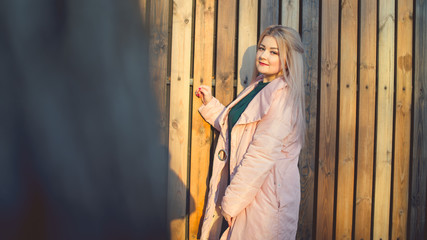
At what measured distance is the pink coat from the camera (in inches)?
72.6

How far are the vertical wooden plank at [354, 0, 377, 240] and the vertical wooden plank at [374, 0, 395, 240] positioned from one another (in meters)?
0.07

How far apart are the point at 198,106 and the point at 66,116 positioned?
103cm

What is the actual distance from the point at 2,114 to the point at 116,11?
816mm

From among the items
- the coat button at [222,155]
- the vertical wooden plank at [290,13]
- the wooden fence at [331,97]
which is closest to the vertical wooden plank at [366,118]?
the wooden fence at [331,97]

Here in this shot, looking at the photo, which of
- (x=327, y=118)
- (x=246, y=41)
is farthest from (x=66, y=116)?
(x=327, y=118)

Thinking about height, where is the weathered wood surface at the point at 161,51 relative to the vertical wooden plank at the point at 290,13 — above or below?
below

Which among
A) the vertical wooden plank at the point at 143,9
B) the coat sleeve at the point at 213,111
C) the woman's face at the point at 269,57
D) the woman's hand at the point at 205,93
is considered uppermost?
the vertical wooden plank at the point at 143,9

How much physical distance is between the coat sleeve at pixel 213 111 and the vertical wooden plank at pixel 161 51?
0.29 meters

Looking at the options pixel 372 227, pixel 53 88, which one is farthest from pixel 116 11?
pixel 372 227

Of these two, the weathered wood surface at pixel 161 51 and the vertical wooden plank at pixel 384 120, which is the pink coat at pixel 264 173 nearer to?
the weathered wood surface at pixel 161 51

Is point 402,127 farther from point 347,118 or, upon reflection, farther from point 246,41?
point 246,41

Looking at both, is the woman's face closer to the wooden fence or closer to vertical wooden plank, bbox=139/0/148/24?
the wooden fence

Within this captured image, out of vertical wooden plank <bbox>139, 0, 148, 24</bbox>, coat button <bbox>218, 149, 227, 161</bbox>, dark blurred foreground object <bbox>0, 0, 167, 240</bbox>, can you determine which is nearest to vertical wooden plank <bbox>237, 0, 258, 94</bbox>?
coat button <bbox>218, 149, 227, 161</bbox>

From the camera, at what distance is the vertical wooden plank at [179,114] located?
2.28 meters
